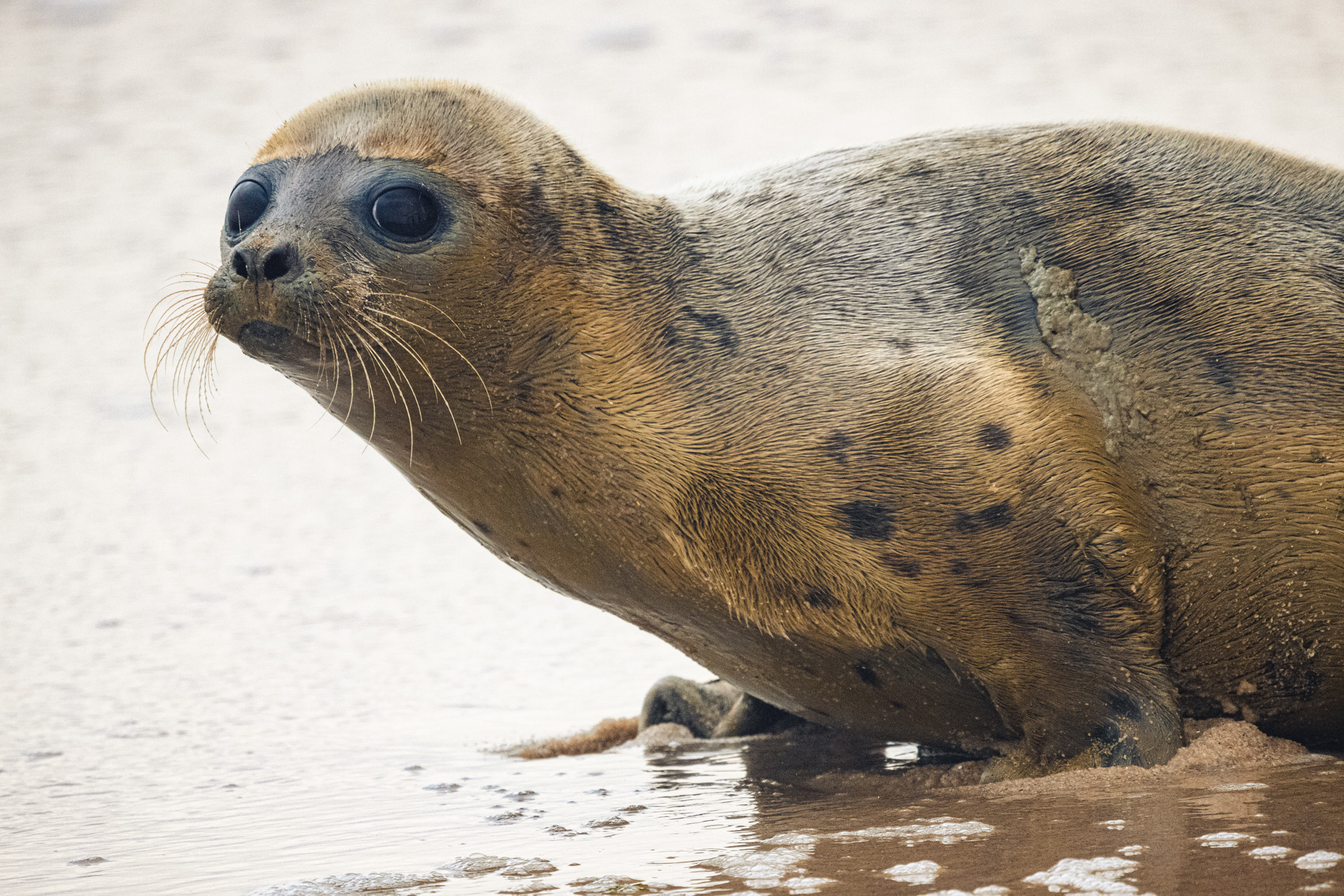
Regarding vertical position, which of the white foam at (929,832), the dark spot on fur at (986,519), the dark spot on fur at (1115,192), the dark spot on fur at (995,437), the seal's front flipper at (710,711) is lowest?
the white foam at (929,832)

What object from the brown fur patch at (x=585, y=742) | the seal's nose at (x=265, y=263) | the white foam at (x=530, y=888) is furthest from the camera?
the brown fur patch at (x=585, y=742)

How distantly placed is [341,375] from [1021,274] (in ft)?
4.42

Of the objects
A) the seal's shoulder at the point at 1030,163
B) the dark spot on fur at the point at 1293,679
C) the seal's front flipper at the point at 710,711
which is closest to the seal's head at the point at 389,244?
the seal's shoulder at the point at 1030,163

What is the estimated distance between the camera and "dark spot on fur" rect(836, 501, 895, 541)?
109 inches

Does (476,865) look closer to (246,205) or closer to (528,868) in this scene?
(528,868)

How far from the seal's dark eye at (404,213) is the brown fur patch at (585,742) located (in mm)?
1426

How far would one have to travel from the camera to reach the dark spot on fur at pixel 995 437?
2.73m

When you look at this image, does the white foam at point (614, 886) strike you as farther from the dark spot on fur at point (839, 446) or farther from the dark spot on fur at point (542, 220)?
the dark spot on fur at point (542, 220)

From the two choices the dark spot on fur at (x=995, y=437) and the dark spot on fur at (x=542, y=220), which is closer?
the dark spot on fur at (x=995, y=437)

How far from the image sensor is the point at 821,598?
9.19ft

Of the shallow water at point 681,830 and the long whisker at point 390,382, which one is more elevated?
the long whisker at point 390,382

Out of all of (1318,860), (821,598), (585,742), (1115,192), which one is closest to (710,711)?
(585,742)

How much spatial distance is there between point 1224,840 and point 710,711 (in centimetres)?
186

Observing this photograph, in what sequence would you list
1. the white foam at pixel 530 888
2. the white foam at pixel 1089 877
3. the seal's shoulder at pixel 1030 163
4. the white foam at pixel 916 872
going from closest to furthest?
the white foam at pixel 1089 877, the white foam at pixel 916 872, the white foam at pixel 530 888, the seal's shoulder at pixel 1030 163
